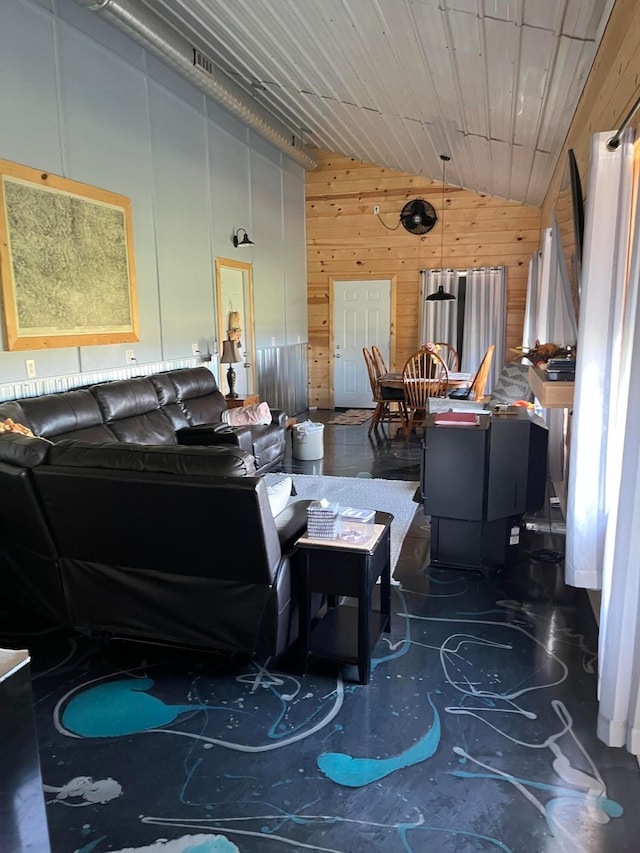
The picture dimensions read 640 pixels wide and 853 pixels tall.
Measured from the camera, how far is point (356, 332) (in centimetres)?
928

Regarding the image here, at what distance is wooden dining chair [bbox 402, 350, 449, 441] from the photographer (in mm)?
6441

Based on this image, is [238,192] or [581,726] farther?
[238,192]

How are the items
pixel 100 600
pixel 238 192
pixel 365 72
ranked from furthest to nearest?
pixel 238 192 → pixel 365 72 → pixel 100 600

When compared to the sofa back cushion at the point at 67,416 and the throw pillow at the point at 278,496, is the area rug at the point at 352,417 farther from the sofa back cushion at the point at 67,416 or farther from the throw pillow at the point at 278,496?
the throw pillow at the point at 278,496

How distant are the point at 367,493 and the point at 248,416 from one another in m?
1.43

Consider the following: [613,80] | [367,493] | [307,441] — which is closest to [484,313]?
[307,441]

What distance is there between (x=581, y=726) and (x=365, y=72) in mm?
4579

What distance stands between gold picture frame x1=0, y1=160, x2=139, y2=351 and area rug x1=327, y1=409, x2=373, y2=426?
146 inches

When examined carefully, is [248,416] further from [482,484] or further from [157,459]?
[157,459]

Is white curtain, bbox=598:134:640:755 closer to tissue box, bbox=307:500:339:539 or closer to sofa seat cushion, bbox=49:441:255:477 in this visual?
tissue box, bbox=307:500:339:539

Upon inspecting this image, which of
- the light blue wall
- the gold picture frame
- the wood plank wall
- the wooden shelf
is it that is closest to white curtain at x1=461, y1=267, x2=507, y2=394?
the light blue wall

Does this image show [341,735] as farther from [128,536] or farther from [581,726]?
[128,536]

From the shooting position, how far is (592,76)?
3316 millimetres

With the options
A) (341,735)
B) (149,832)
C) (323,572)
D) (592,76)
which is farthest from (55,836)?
(592,76)
